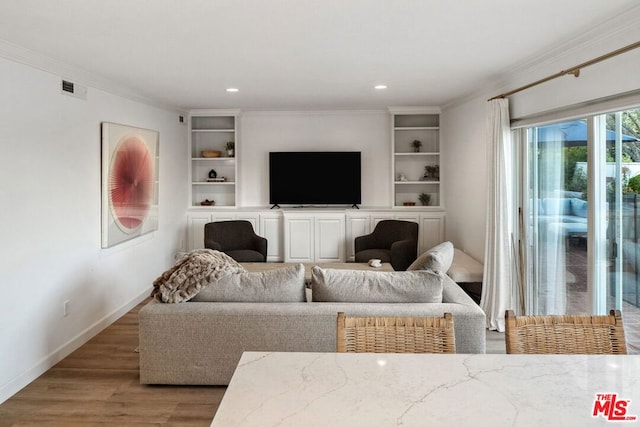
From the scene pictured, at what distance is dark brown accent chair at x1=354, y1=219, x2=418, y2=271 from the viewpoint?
557 centimetres

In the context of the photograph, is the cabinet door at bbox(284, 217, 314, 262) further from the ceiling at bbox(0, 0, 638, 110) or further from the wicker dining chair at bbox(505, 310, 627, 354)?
the wicker dining chair at bbox(505, 310, 627, 354)

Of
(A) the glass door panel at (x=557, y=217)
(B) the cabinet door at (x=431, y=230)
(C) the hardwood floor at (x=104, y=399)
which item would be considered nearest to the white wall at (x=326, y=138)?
(B) the cabinet door at (x=431, y=230)

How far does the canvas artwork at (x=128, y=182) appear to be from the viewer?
4.36 metres

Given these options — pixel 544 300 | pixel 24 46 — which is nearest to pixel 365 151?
pixel 544 300

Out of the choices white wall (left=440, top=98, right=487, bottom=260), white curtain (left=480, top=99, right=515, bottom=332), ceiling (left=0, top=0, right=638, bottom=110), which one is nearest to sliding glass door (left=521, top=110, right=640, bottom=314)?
white curtain (left=480, top=99, right=515, bottom=332)

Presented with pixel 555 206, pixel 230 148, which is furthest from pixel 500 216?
pixel 230 148

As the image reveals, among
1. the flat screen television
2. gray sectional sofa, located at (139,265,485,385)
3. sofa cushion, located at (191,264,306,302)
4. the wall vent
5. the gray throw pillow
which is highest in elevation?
the wall vent

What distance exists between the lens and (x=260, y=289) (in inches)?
121

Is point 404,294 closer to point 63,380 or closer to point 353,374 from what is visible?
point 353,374

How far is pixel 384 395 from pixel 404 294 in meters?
1.79

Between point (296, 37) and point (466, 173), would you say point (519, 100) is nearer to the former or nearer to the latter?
point (466, 173)

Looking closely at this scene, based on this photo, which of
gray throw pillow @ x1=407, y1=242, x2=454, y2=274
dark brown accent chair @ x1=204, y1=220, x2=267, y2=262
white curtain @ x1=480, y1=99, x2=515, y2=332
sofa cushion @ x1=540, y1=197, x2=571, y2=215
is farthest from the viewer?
dark brown accent chair @ x1=204, y1=220, x2=267, y2=262

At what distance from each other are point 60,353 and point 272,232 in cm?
347

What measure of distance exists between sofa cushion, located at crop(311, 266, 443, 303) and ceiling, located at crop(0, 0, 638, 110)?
5.19ft
